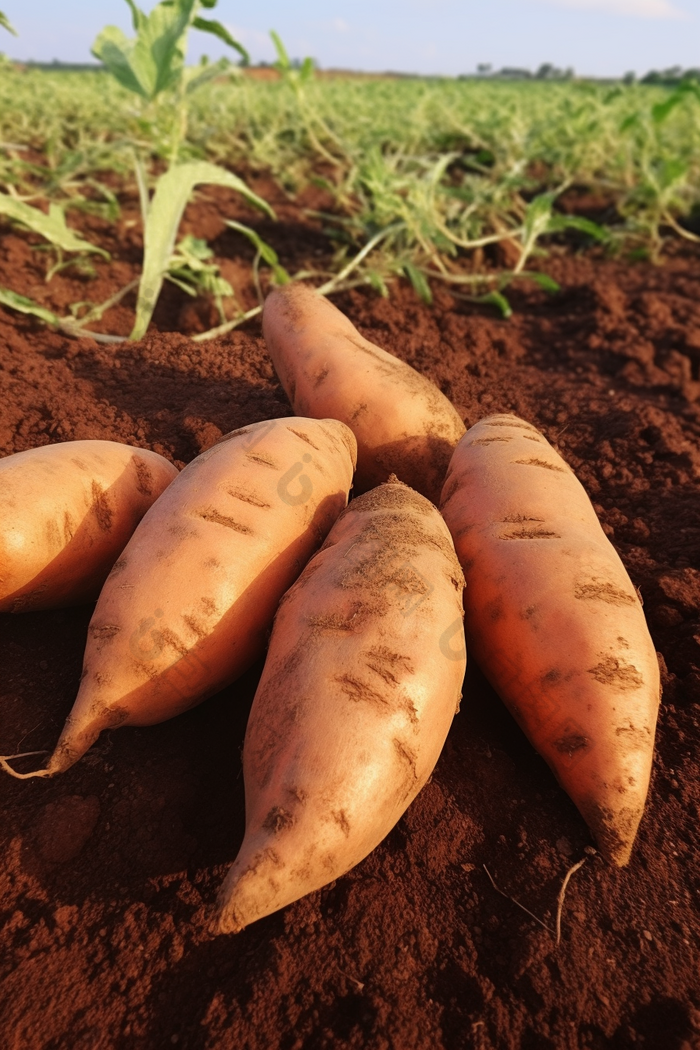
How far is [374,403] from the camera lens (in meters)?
2.09

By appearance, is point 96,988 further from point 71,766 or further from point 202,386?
point 202,386

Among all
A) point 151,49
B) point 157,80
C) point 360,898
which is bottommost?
point 360,898

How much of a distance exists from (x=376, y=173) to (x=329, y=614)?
10.6ft

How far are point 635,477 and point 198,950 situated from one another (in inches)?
76.3

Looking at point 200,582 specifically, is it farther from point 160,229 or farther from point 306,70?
point 306,70

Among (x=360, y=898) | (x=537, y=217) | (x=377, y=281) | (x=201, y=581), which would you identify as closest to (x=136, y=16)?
(x=377, y=281)

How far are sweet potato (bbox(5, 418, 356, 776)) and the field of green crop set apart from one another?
1.58m

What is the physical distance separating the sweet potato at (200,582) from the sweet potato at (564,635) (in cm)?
43

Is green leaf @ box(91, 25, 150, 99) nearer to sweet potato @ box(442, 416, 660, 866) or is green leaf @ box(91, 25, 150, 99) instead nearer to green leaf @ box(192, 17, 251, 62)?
green leaf @ box(192, 17, 251, 62)

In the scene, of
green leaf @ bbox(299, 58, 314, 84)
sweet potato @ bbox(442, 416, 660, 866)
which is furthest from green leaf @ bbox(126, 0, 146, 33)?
sweet potato @ bbox(442, 416, 660, 866)

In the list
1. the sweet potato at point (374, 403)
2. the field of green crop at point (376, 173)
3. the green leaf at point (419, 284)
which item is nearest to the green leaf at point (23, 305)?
the field of green crop at point (376, 173)

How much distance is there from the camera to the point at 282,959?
1.19 meters

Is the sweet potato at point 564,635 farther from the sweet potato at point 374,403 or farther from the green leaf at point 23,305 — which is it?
the green leaf at point 23,305

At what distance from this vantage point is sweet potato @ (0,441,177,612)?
1615 millimetres
